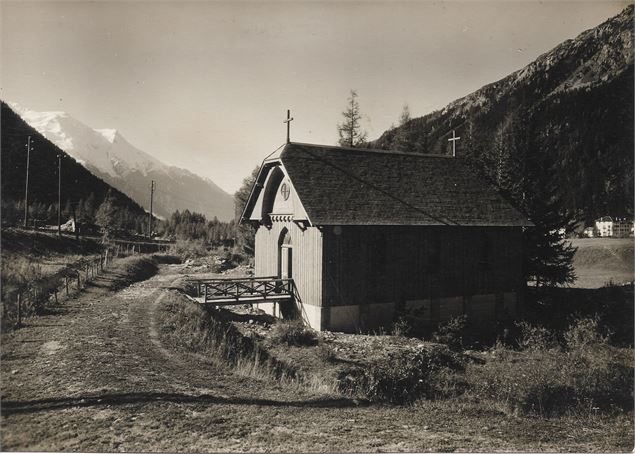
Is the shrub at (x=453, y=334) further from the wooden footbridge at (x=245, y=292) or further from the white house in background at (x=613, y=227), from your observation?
the white house in background at (x=613, y=227)

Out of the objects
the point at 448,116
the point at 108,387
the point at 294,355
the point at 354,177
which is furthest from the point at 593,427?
the point at 448,116

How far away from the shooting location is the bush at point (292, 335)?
16.5 metres

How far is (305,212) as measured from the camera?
17734 millimetres

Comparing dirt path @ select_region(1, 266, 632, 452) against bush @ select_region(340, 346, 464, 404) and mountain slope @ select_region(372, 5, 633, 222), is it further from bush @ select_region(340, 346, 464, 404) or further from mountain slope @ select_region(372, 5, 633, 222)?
mountain slope @ select_region(372, 5, 633, 222)

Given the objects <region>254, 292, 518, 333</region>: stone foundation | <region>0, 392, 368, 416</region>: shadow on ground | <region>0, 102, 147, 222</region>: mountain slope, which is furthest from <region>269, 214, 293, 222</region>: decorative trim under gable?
<region>0, 102, 147, 222</region>: mountain slope

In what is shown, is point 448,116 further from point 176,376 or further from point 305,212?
point 176,376

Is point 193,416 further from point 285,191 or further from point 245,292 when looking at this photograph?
point 285,191

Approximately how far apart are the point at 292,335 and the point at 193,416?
8573 millimetres

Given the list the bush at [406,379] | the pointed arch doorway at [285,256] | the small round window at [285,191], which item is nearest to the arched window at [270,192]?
the small round window at [285,191]

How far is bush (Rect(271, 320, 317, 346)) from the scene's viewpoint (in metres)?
16.5

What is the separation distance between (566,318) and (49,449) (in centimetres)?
2428

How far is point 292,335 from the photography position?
1662cm

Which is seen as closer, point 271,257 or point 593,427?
point 593,427

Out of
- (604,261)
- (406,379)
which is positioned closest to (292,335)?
(406,379)
